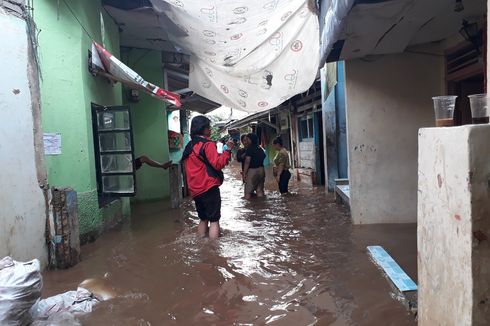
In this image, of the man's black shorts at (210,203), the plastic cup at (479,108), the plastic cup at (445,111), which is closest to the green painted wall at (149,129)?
the man's black shorts at (210,203)

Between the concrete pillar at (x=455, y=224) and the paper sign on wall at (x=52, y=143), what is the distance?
449cm

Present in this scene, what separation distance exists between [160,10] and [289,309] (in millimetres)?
5000

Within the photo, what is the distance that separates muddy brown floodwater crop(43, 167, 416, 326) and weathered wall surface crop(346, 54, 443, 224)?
392 millimetres

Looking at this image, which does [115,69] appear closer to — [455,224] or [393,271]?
[393,271]

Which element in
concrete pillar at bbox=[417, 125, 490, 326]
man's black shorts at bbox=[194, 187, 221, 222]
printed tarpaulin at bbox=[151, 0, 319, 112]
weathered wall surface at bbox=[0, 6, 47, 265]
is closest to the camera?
concrete pillar at bbox=[417, 125, 490, 326]

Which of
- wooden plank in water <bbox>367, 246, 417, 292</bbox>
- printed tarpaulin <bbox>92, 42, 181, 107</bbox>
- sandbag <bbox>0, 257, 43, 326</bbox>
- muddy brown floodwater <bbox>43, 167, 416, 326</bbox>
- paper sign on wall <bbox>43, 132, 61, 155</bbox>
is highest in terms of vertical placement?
printed tarpaulin <bbox>92, 42, 181, 107</bbox>

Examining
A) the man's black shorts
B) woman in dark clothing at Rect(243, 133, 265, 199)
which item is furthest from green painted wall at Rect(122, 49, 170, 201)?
the man's black shorts

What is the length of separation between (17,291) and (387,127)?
5.15m

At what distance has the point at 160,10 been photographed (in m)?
6.22

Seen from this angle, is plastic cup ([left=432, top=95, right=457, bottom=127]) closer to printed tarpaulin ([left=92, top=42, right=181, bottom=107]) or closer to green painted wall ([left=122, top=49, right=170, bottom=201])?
printed tarpaulin ([left=92, top=42, right=181, bottom=107])

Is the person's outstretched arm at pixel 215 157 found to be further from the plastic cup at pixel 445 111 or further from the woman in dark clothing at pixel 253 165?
the woman in dark clothing at pixel 253 165

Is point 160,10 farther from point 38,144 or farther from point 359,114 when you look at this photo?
point 359,114

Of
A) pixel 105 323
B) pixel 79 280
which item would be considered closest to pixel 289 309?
pixel 105 323

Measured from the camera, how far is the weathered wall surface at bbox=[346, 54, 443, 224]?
5.82m
